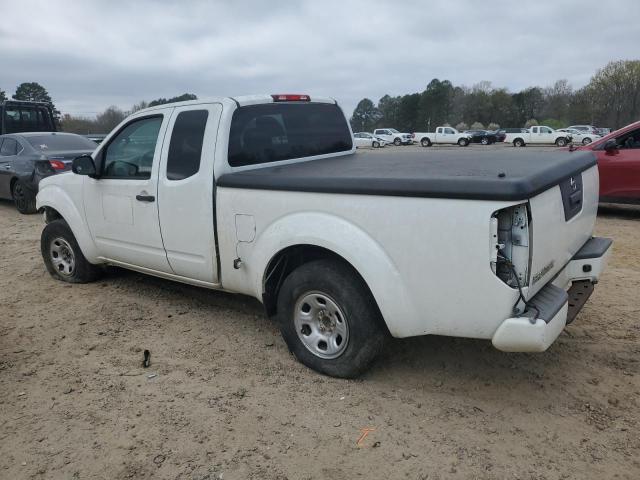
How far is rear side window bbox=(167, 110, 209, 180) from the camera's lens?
4055mm

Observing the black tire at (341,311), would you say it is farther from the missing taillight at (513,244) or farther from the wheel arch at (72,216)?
the wheel arch at (72,216)

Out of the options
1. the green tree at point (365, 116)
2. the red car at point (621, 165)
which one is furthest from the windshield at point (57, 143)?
the green tree at point (365, 116)

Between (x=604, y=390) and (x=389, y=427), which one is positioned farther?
(x=604, y=390)

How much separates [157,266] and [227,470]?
7.57 ft

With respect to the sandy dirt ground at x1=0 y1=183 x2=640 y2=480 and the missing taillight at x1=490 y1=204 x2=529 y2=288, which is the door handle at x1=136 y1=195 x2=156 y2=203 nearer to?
the sandy dirt ground at x1=0 y1=183 x2=640 y2=480

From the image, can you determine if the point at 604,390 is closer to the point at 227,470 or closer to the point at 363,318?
the point at 363,318

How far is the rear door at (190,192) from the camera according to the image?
13.0ft

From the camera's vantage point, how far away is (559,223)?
3109mm

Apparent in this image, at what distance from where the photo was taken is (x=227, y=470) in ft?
8.81

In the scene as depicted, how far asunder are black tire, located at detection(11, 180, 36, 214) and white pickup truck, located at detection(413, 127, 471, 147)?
39056mm

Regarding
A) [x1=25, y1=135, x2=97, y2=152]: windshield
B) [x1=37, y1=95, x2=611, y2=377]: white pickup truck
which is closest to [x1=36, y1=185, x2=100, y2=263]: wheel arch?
[x1=37, y1=95, x2=611, y2=377]: white pickup truck

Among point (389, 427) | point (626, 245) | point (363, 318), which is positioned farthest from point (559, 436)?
point (626, 245)

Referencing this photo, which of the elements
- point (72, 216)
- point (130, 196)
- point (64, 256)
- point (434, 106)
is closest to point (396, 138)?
point (434, 106)

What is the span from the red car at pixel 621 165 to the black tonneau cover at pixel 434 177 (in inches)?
197
